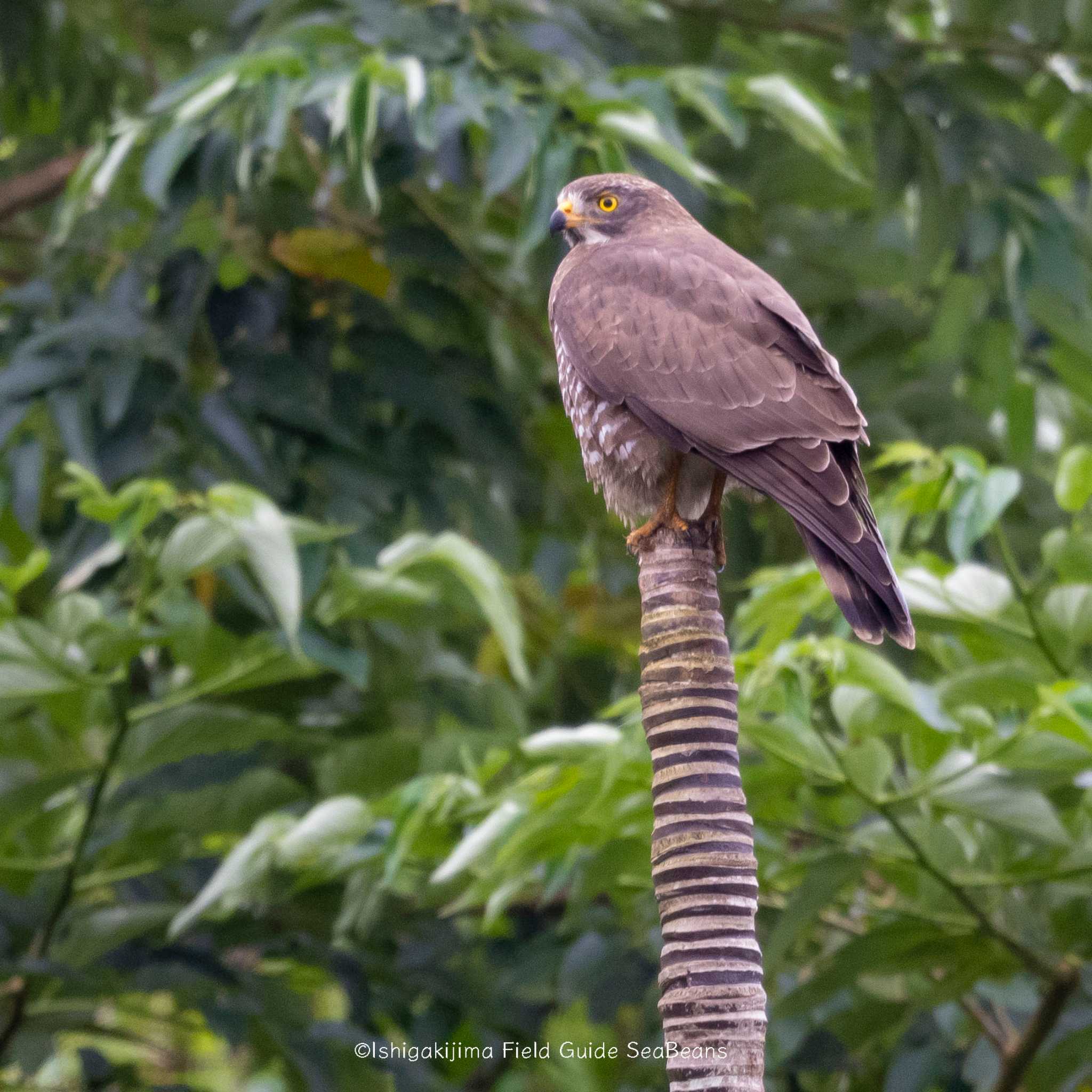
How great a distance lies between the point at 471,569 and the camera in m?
3.78

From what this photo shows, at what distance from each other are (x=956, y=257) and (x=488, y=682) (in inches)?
81.4

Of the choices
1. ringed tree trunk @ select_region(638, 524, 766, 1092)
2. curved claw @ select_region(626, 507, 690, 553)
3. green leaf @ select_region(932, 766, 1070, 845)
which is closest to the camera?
ringed tree trunk @ select_region(638, 524, 766, 1092)

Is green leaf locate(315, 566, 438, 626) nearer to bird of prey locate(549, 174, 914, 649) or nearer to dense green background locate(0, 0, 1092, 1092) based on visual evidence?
dense green background locate(0, 0, 1092, 1092)

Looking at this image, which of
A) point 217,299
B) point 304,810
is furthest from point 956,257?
point 304,810

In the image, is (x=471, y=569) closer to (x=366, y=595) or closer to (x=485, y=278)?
(x=366, y=595)

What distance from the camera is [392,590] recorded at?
3943mm

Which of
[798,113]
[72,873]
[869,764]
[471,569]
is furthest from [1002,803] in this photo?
[72,873]

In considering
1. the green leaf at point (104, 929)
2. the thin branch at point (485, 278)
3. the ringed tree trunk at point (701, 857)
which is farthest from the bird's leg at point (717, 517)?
the thin branch at point (485, 278)

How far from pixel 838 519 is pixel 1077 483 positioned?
1003 millimetres

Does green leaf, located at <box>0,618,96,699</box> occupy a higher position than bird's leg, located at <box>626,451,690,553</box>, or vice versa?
bird's leg, located at <box>626,451,690,553</box>

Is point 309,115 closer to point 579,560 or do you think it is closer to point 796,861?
point 579,560

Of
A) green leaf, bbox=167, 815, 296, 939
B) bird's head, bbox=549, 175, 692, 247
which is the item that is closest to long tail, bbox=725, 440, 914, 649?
bird's head, bbox=549, 175, 692, 247

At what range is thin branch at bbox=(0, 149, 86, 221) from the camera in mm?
5332

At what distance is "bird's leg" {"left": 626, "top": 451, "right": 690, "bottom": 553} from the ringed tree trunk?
35cm
